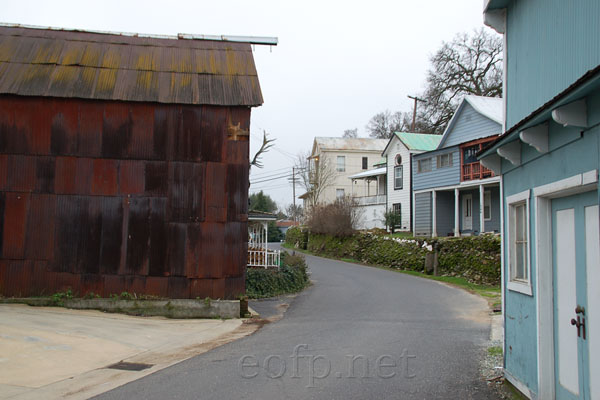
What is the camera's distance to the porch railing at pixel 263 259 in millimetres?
21156

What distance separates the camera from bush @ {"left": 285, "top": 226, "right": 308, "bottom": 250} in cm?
4597

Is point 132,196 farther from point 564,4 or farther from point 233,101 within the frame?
point 564,4

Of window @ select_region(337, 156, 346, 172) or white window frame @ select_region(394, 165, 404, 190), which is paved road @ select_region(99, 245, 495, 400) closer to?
white window frame @ select_region(394, 165, 404, 190)

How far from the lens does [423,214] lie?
3466cm

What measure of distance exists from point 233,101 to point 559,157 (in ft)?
37.4

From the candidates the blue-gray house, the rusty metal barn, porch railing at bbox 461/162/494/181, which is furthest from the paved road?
the blue-gray house

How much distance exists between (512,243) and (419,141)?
31842mm

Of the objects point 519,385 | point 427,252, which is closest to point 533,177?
point 519,385

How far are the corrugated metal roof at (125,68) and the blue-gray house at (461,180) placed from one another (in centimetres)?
1629

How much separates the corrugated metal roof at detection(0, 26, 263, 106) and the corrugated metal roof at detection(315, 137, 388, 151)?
38199mm

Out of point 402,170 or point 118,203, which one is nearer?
point 118,203

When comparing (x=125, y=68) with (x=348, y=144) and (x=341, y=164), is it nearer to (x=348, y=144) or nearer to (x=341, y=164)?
(x=341, y=164)

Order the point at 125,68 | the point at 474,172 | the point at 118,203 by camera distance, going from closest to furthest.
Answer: the point at 118,203, the point at 125,68, the point at 474,172

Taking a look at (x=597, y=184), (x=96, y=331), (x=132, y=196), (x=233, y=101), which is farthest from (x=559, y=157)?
(x=132, y=196)
